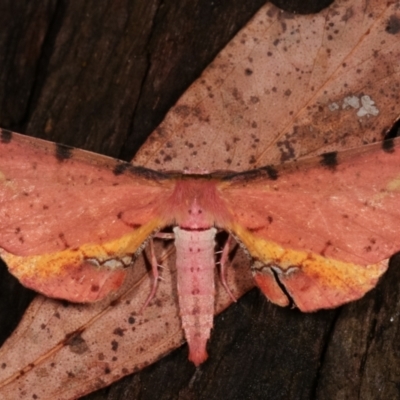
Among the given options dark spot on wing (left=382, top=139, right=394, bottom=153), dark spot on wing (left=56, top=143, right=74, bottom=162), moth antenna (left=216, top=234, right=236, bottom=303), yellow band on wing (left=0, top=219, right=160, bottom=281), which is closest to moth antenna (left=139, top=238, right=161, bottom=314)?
yellow band on wing (left=0, top=219, right=160, bottom=281)

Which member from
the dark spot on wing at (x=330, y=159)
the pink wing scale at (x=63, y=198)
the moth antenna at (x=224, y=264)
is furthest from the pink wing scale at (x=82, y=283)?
the dark spot on wing at (x=330, y=159)

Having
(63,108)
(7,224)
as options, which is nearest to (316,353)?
(7,224)

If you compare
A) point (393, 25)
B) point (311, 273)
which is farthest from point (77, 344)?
point (393, 25)

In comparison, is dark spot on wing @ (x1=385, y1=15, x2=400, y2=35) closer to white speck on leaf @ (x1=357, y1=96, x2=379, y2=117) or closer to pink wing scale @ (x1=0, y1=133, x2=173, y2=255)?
white speck on leaf @ (x1=357, y1=96, x2=379, y2=117)

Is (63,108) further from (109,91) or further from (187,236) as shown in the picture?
(187,236)

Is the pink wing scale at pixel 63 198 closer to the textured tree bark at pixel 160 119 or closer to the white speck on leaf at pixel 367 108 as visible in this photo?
the textured tree bark at pixel 160 119

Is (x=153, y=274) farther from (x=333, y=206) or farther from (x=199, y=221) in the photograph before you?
(x=333, y=206)
